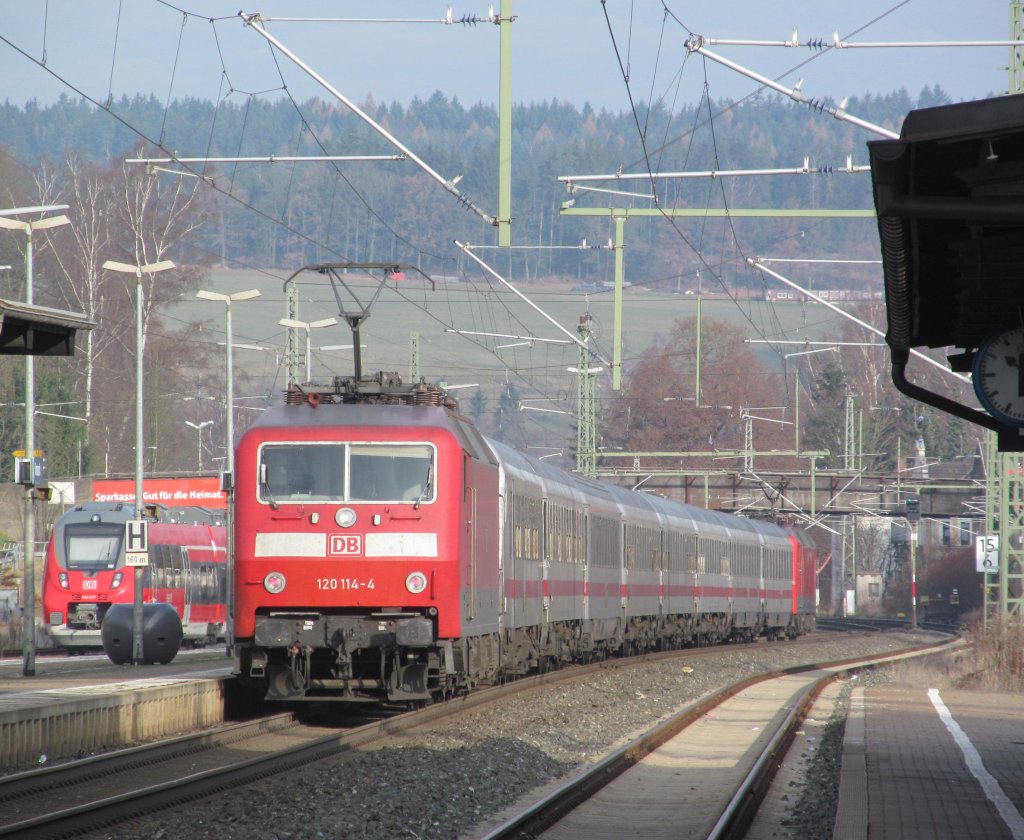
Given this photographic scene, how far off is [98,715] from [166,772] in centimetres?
190

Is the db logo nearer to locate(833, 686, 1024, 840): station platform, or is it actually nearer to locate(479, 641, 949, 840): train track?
locate(479, 641, 949, 840): train track

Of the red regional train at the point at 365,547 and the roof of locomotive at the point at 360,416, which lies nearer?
the red regional train at the point at 365,547

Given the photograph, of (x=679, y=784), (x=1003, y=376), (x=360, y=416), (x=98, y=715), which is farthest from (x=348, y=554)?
(x=1003, y=376)

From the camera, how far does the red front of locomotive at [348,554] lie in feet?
50.2

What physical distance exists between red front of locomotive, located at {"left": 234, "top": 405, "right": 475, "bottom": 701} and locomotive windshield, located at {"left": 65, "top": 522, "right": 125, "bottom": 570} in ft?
68.7

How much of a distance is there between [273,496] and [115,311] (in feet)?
187

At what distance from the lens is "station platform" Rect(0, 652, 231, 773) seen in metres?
13.2

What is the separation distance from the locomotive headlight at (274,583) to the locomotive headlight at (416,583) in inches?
46.8

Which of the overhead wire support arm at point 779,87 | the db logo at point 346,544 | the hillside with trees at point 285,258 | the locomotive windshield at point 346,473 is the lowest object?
the db logo at point 346,544

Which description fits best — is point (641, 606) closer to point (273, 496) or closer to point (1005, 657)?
point (1005, 657)

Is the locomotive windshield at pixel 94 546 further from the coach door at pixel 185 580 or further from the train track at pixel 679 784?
the train track at pixel 679 784

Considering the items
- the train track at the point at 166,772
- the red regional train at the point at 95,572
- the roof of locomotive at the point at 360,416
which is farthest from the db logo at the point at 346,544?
the red regional train at the point at 95,572

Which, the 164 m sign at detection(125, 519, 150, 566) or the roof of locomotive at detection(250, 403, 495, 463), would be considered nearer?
the roof of locomotive at detection(250, 403, 495, 463)

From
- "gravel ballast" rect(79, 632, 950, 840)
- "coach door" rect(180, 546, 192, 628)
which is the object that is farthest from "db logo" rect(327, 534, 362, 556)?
"coach door" rect(180, 546, 192, 628)
